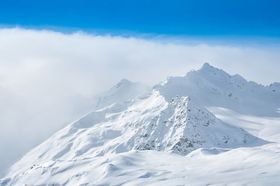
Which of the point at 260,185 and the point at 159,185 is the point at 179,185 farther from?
the point at 260,185

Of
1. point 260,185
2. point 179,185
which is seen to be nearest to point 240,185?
point 260,185

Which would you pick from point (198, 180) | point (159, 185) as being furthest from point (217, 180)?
point (159, 185)

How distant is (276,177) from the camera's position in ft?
625

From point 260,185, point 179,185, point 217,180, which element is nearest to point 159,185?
point 179,185

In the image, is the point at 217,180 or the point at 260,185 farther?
the point at 217,180

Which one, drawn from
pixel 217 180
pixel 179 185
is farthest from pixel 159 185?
pixel 217 180

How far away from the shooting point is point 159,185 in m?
198

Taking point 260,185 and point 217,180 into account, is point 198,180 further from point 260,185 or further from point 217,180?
point 260,185

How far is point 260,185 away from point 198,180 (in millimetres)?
22342

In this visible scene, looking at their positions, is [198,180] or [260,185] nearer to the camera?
[260,185]

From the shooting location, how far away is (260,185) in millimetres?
185500

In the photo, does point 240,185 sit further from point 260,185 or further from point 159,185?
point 159,185

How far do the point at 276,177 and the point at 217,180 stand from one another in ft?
61.8

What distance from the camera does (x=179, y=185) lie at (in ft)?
644
